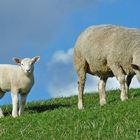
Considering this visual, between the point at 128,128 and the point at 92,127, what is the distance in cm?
103

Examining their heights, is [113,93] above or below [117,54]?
below

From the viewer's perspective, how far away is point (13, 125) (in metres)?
14.8

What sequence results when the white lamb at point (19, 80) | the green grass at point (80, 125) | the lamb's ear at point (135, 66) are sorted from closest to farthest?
the green grass at point (80, 125), the lamb's ear at point (135, 66), the white lamb at point (19, 80)

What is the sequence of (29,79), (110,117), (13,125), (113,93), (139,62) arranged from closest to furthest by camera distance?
1. (110,117)
2. (13,125)
3. (139,62)
4. (29,79)
5. (113,93)

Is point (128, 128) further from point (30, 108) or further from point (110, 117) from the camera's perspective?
point (30, 108)

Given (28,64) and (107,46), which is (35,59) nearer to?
(28,64)

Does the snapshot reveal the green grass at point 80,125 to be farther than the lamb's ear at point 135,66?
No

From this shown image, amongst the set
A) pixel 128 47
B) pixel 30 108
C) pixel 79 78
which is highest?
pixel 128 47

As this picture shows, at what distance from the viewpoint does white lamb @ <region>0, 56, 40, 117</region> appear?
60.2 ft

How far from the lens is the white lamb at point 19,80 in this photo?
1834 cm

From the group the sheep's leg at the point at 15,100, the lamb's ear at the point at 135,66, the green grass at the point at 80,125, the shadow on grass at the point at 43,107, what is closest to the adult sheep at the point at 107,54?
the lamb's ear at the point at 135,66

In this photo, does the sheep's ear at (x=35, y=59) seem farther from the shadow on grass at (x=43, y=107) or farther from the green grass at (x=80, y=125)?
the green grass at (x=80, y=125)

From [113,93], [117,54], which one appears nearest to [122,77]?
[117,54]

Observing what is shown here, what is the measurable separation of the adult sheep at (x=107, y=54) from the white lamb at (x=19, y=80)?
164 cm
